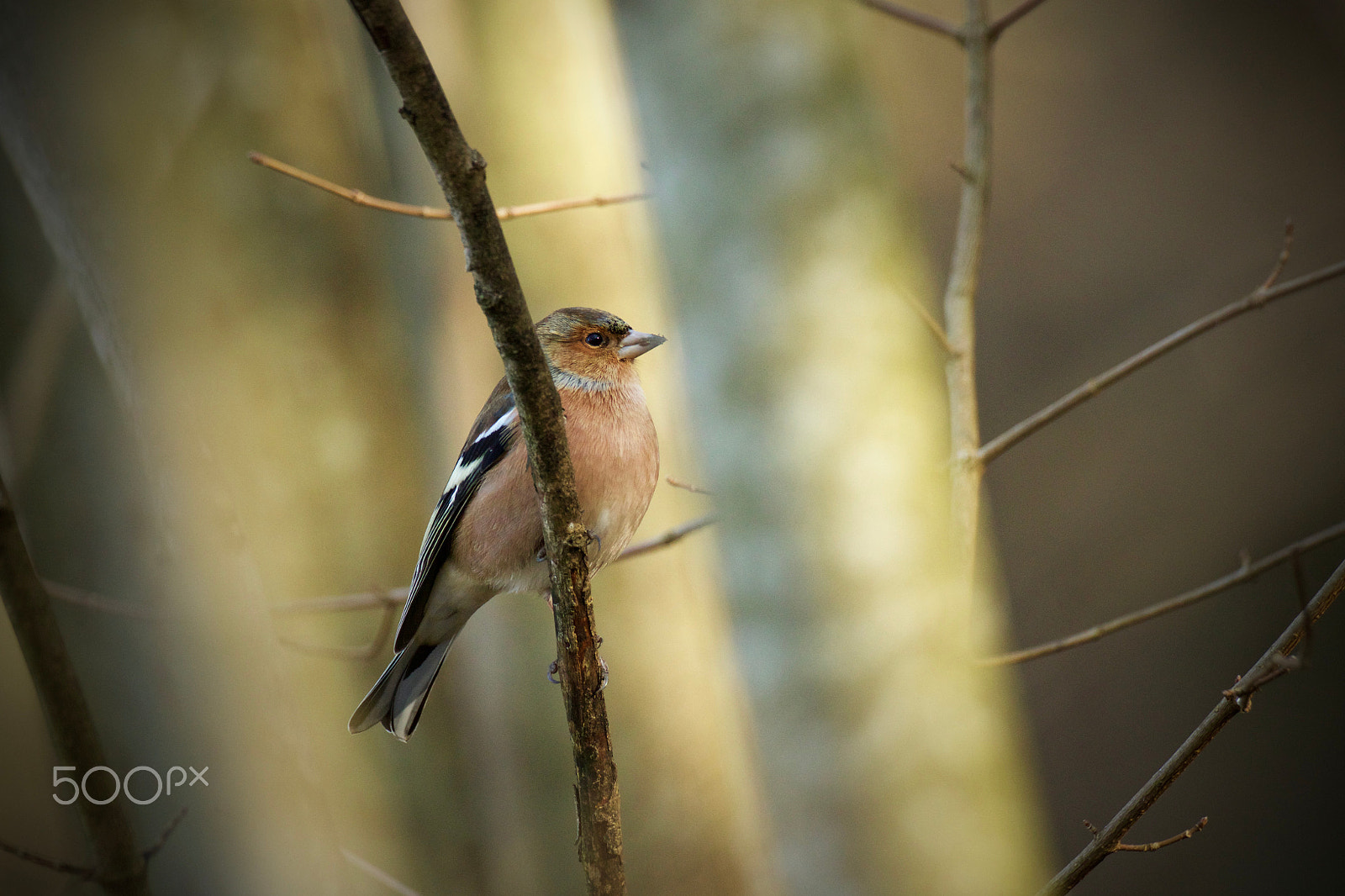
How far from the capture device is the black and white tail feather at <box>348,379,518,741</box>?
1.47 metres

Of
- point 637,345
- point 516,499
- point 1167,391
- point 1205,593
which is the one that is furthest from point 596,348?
point 1167,391

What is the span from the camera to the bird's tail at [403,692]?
144cm

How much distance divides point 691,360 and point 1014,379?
1243 mm

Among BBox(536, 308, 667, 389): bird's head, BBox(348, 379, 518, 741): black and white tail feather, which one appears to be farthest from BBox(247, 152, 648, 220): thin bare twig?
BBox(348, 379, 518, 741): black and white tail feather

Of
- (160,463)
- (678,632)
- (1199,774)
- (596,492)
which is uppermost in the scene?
(160,463)

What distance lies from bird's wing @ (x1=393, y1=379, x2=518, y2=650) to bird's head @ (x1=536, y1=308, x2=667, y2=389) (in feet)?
0.44

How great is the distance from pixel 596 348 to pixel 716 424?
0.40 metres

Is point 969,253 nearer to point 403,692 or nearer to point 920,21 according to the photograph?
point 920,21

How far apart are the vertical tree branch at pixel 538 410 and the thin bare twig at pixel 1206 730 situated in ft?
2.09

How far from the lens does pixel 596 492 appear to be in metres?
1.34

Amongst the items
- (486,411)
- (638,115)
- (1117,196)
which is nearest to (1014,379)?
(1117,196)

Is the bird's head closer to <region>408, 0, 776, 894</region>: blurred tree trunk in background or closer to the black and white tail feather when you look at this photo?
the black and white tail feather

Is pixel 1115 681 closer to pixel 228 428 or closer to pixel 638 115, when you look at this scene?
pixel 638 115

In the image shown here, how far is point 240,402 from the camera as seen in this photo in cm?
246
